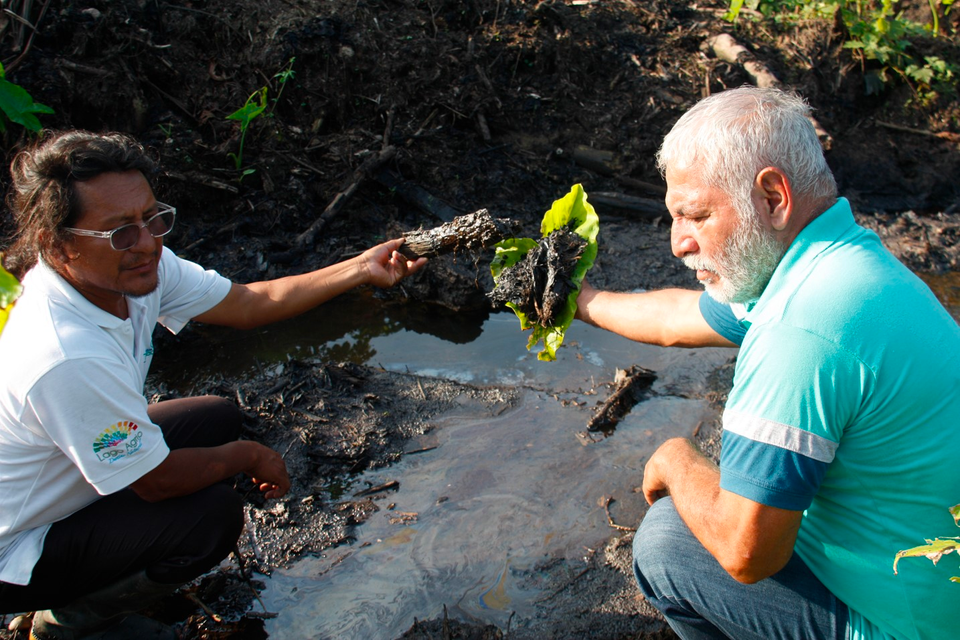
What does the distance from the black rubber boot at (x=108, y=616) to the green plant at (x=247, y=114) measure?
3909 millimetres

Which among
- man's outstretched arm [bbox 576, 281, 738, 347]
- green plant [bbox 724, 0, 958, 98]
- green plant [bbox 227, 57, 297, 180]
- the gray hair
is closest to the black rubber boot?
man's outstretched arm [bbox 576, 281, 738, 347]

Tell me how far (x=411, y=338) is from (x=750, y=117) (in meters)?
3.41

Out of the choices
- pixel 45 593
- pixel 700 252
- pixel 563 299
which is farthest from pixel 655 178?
pixel 45 593

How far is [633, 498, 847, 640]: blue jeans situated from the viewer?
2.22m

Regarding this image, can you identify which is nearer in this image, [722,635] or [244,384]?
[722,635]

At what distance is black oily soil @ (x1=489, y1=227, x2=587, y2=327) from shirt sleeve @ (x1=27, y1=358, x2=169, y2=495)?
5.57 feet

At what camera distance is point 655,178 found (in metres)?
6.99

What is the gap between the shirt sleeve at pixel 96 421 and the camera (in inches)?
91.7

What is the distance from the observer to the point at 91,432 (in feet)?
7.83

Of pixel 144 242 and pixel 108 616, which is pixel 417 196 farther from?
pixel 108 616

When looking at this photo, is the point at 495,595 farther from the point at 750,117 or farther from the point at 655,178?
the point at 655,178

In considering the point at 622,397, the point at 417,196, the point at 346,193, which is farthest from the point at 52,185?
the point at 417,196

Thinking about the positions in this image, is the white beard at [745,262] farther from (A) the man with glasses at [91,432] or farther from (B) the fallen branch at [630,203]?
(B) the fallen branch at [630,203]

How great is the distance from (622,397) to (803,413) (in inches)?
97.9
